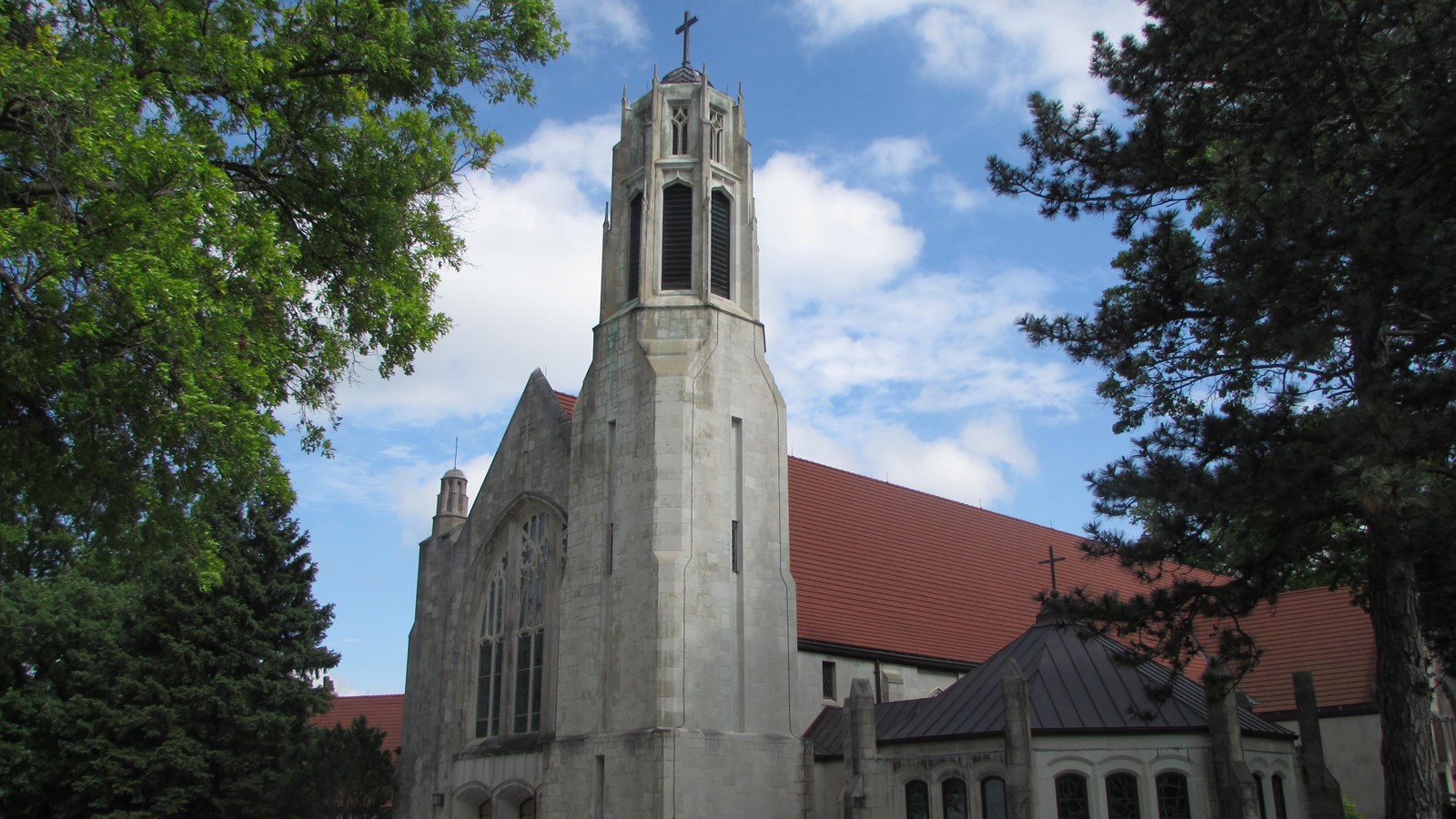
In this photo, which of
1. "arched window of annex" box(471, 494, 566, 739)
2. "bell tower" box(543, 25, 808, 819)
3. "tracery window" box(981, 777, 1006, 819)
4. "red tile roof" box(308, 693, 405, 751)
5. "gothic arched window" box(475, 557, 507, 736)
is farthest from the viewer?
"red tile roof" box(308, 693, 405, 751)

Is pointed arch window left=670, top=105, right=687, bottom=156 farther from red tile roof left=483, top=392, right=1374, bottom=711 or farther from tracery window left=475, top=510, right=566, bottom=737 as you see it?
tracery window left=475, top=510, right=566, bottom=737

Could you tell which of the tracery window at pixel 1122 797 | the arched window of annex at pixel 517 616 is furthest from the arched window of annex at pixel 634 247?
the tracery window at pixel 1122 797

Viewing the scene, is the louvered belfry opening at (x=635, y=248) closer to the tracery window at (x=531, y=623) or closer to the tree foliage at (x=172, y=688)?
the tracery window at (x=531, y=623)

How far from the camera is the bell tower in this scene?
19922 millimetres

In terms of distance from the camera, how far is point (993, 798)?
18188mm

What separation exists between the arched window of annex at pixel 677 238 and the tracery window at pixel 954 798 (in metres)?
10.3

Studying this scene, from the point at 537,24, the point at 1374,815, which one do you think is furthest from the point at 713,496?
the point at 1374,815

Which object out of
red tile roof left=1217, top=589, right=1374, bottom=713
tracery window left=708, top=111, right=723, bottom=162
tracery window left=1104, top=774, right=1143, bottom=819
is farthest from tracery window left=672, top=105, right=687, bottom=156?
red tile roof left=1217, top=589, right=1374, bottom=713

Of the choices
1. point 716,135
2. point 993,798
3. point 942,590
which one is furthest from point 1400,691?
point 716,135

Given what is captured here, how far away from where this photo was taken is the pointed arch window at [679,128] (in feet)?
80.1

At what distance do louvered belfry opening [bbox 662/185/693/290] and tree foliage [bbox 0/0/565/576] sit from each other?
10650 millimetres

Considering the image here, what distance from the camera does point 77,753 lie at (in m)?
27.4

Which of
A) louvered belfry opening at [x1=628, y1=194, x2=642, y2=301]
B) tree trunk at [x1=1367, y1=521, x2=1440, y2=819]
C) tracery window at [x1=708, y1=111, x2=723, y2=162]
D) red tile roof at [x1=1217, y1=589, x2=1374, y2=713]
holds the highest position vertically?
tracery window at [x1=708, y1=111, x2=723, y2=162]

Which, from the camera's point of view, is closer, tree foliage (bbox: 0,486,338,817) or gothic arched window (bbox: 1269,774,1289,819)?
gothic arched window (bbox: 1269,774,1289,819)
